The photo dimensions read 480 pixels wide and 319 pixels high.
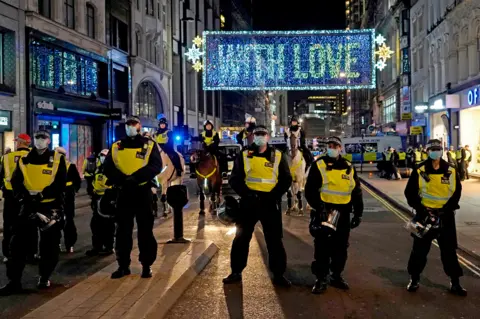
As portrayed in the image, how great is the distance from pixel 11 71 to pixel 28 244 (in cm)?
1789

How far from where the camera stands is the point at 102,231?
9.15m

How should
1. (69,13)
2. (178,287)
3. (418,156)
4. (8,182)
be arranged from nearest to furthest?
1. (178,287)
2. (8,182)
3. (418,156)
4. (69,13)

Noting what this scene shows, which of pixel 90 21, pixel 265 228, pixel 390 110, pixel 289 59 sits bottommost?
pixel 265 228

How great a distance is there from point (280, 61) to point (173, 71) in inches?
963

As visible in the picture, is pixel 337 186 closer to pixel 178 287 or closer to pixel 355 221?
pixel 355 221

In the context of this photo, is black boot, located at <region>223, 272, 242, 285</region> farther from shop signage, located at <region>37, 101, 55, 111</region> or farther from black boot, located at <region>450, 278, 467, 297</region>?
shop signage, located at <region>37, 101, 55, 111</region>

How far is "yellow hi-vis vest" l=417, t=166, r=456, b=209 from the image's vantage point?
6.73 m

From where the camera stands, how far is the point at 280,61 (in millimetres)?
25844

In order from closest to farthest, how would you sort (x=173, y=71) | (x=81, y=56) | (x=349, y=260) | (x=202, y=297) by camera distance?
(x=202, y=297) < (x=349, y=260) < (x=81, y=56) < (x=173, y=71)

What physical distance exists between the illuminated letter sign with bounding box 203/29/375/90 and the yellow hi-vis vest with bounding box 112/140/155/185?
767 inches

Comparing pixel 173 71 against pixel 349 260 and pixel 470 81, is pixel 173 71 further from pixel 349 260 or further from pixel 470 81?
pixel 349 260

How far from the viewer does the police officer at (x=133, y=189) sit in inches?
266

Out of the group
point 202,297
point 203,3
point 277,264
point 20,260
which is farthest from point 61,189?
point 203,3

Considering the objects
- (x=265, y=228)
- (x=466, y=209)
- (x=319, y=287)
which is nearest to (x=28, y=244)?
(x=265, y=228)
